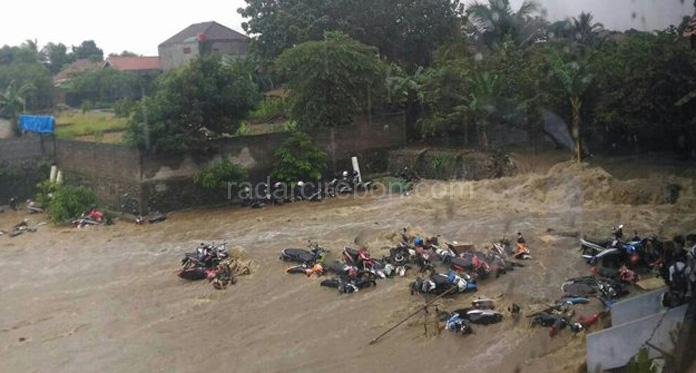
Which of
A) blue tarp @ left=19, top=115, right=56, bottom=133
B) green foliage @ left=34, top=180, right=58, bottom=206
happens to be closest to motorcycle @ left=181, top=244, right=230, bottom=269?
green foliage @ left=34, top=180, right=58, bottom=206

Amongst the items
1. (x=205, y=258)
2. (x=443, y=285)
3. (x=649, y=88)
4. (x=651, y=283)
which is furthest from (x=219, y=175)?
(x=651, y=283)

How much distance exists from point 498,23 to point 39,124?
48.9 feet

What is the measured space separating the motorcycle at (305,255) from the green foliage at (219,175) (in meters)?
5.42

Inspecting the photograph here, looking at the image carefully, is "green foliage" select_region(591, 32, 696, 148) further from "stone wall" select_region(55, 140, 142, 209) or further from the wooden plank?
"stone wall" select_region(55, 140, 142, 209)

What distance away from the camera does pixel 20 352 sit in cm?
880

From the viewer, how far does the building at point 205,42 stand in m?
32.7

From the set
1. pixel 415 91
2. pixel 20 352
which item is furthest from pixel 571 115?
pixel 20 352

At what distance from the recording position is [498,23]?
2306cm

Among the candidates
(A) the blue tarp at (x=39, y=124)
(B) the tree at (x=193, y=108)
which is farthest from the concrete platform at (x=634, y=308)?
(A) the blue tarp at (x=39, y=124)

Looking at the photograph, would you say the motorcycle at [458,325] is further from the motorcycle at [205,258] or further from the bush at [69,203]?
the bush at [69,203]

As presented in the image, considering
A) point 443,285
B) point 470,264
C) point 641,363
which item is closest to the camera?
point 641,363

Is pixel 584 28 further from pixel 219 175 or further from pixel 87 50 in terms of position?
pixel 87 50

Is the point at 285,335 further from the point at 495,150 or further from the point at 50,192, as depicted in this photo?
the point at 50,192

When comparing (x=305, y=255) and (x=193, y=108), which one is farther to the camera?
(x=193, y=108)
